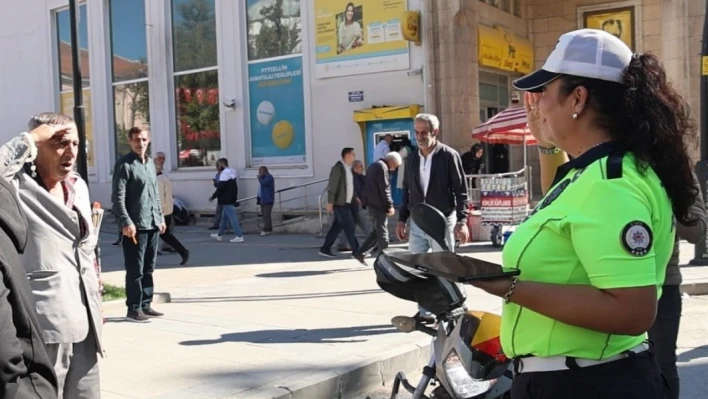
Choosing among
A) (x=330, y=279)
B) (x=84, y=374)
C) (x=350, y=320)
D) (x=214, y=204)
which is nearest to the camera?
(x=84, y=374)

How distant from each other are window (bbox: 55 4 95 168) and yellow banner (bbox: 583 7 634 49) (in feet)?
53.5

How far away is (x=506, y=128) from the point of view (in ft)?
47.1

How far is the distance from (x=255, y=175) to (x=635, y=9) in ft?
36.8

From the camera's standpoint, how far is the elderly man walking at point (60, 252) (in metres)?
3.29

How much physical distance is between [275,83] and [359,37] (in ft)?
10.4

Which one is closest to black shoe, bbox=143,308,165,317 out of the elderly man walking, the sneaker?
the elderly man walking

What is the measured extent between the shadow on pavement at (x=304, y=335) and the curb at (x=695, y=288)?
13.5 ft

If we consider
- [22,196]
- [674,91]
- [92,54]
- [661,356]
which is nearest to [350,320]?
[661,356]

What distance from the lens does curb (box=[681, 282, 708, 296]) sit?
9055 mm

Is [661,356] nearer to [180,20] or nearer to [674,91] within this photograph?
[674,91]

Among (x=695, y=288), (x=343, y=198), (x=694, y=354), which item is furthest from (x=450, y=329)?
(x=343, y=198)

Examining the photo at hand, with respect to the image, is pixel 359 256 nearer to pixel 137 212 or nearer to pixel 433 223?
pixel 137 212

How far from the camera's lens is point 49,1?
26078mm

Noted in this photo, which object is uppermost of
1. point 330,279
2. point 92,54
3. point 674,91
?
point 92,54
